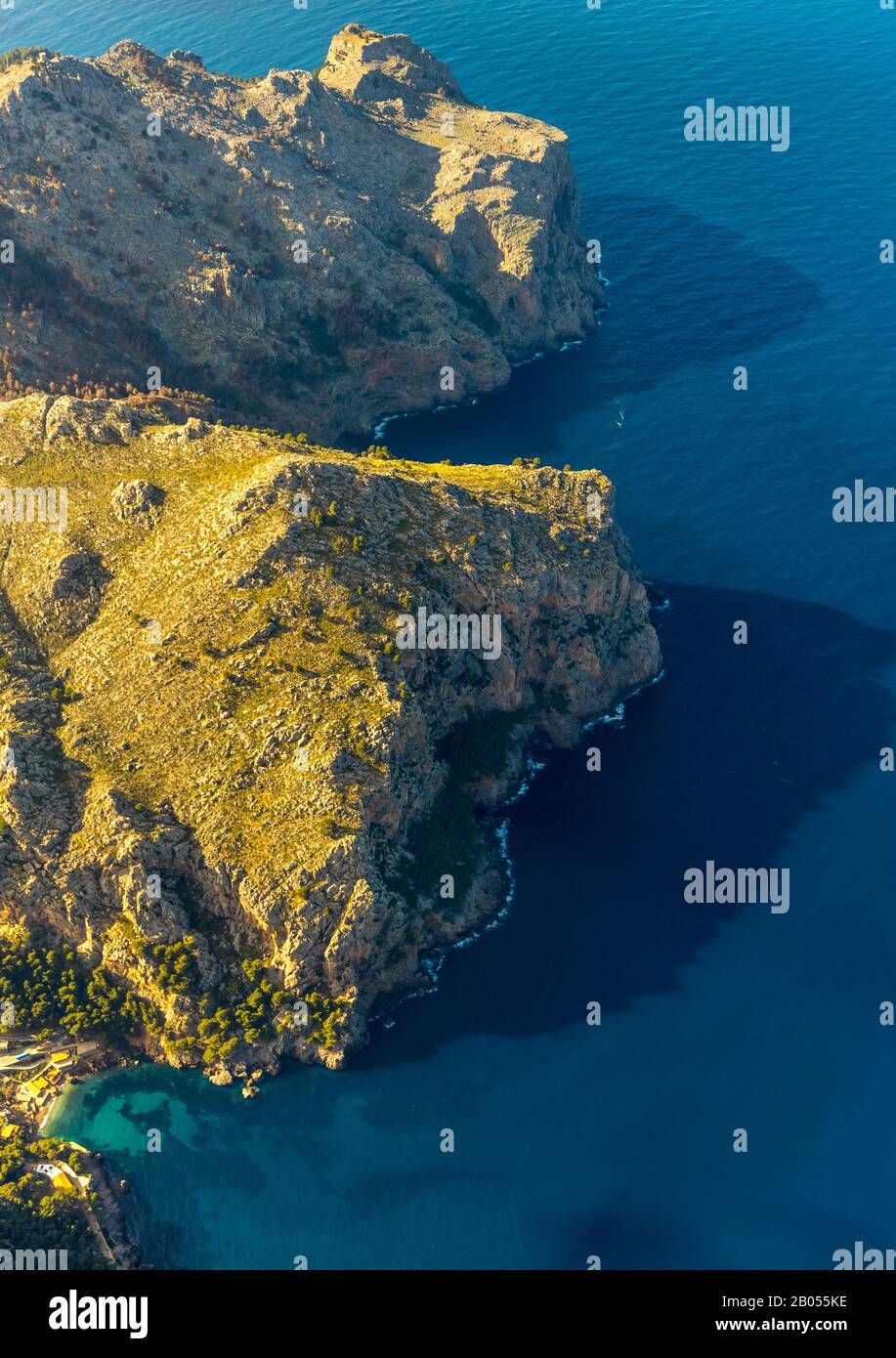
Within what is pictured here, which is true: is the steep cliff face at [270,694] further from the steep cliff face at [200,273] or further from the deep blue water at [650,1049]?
the steep cliff face at [200,273]

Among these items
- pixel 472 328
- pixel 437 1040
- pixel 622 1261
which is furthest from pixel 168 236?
pixel 622 1261

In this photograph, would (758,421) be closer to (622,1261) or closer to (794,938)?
(794,938)

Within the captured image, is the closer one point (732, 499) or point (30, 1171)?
point (30, 1171)

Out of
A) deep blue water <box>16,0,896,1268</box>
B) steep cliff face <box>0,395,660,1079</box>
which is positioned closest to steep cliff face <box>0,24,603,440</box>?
steep cliff face <box>0,395,660,1079</box>

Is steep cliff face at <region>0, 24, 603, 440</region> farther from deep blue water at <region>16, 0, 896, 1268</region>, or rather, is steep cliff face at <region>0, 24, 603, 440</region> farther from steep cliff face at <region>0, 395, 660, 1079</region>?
deep blue water at <region>16, 0, 896, 1268</region>

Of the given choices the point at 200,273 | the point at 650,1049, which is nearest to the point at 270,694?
the point at 650,1049

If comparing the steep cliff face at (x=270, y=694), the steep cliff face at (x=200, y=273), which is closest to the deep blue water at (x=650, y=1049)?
the steep cliff face at (x=270, y=694)

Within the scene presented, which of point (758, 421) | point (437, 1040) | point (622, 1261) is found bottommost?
point (622, 1261)

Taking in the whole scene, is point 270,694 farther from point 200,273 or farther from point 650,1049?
point 200,273
